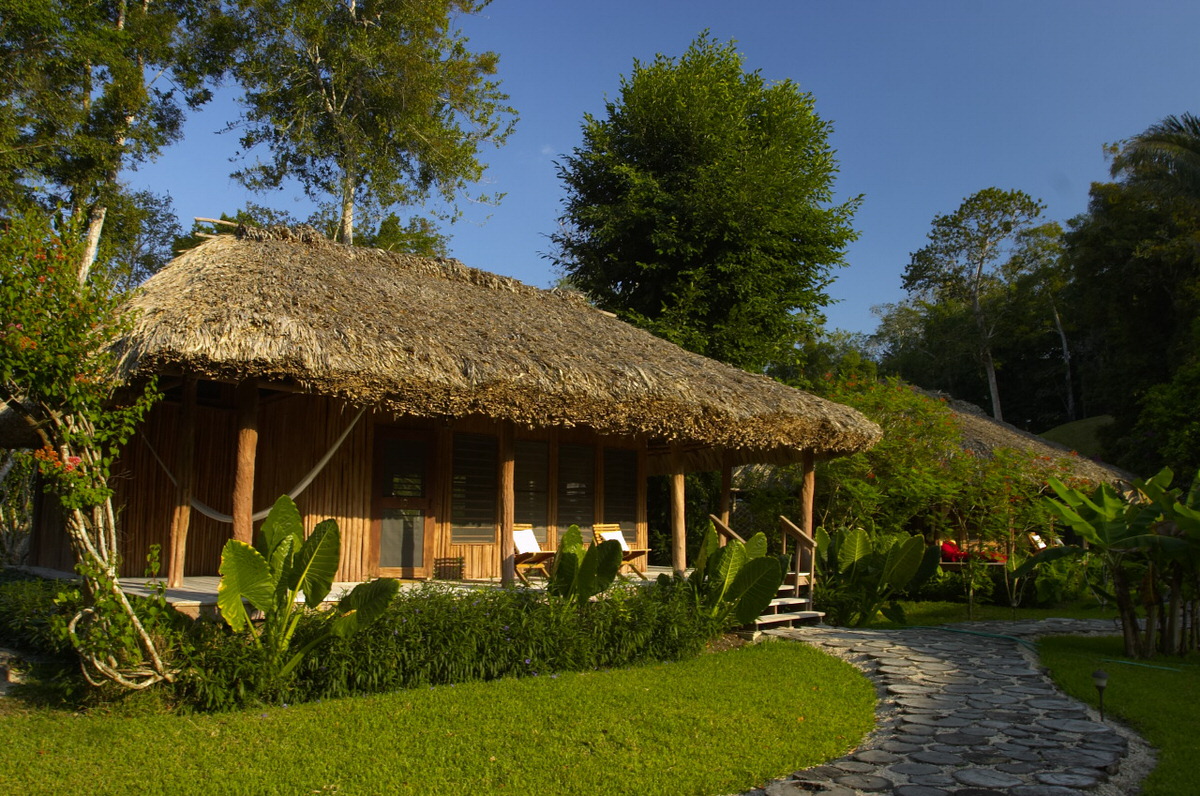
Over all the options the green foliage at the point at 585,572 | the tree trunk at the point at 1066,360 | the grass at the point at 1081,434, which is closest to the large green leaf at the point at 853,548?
the green foliage at the point at 585,572

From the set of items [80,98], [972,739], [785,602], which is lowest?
[972,739]

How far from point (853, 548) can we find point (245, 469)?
7159mm

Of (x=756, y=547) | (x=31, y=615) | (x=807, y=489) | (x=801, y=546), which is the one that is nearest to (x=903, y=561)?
(x=801, y=546)

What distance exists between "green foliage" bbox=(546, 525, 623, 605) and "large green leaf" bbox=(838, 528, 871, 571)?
4280 mm

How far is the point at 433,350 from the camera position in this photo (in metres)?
8.21

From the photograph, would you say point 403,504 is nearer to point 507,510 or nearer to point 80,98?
point 507,510

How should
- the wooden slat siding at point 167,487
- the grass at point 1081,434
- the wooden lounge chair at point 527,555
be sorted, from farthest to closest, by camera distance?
1. the grass at point 1081,434
2. the wooden lounge chair at point 527,555
3. the wooden slat siding at point 167,487

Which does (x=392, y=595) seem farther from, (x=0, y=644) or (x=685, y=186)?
(x=685, y=186)

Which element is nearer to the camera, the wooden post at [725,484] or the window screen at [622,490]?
the window screen at [622,490]

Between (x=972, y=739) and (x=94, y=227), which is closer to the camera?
(x=972, y=739)

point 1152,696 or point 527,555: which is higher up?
point 527,555

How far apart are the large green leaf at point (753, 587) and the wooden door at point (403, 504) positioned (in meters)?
3.81

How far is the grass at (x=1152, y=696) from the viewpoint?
182 inches

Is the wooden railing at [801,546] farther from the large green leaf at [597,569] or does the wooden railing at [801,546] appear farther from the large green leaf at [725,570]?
the large green leaf at [597,569]
